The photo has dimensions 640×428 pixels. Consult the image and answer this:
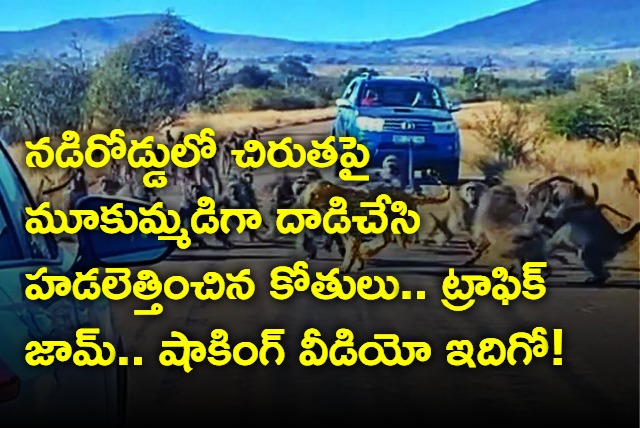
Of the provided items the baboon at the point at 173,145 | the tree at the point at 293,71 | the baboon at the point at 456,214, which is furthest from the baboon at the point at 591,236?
the baboon at the point at 173,145

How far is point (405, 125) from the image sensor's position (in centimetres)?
347

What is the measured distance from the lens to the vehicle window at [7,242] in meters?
2.82

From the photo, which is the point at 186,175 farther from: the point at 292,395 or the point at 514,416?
the point at 514,416

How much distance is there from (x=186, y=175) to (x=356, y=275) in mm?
504

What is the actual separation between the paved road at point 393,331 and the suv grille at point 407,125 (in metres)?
0.17

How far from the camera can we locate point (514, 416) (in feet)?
11.7

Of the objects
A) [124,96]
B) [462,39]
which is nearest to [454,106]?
[462,39]

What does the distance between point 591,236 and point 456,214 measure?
1.27ft

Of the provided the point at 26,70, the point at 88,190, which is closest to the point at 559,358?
the point at 88,190

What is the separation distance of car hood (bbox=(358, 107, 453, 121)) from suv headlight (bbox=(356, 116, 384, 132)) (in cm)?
1

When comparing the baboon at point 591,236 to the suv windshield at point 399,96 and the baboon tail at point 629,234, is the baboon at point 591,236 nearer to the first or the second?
the baboon tail at point 629,234

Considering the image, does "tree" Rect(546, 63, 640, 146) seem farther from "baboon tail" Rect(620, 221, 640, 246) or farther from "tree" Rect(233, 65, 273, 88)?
"tree" Rect(233, 65, 273, 88)

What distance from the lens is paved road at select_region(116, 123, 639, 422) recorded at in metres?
3.32

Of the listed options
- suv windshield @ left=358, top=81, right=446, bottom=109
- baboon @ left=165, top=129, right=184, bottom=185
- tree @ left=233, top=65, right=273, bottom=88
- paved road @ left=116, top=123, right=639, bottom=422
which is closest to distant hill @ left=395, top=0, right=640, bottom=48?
suv windshield @ left=358, top=81, right=446, bottom=109
